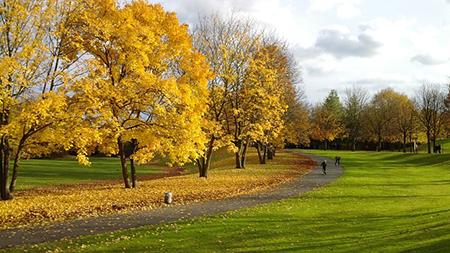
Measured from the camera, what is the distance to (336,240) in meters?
12.2

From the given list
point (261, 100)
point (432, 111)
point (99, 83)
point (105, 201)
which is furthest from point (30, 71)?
point (432, 111)

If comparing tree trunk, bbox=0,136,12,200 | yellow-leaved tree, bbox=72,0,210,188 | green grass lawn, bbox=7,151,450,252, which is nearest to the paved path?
green grass lawn, bbox=7,151,450,252

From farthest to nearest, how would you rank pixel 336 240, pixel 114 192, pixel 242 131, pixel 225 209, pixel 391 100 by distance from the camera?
pixel 391 100 → pixel 242 131 → pixel 114 192 → pixel 225 209 → pixel 336 240

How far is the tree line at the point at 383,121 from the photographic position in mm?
76062

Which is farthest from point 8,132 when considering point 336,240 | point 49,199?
point 336,240

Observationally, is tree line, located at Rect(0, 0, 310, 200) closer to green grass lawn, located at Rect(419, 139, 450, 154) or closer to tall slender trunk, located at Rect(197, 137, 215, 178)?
tall slender trunk, located at Rect(197, 137, 215, 178)

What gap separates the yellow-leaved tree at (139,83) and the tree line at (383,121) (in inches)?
2019

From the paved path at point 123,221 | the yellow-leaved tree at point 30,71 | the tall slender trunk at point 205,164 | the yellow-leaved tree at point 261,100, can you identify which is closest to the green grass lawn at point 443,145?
the yellow-leaved tree at point 261,100

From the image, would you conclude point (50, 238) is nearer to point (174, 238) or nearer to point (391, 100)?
point (174, 238)

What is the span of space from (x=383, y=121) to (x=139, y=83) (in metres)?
73.3

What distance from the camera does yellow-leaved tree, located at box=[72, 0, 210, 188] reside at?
2298 cm

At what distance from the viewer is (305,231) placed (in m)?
13.6

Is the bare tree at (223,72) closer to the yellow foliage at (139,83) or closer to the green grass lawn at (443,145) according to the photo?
the yellow foliage at (139,83)

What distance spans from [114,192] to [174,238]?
42.2 feet
